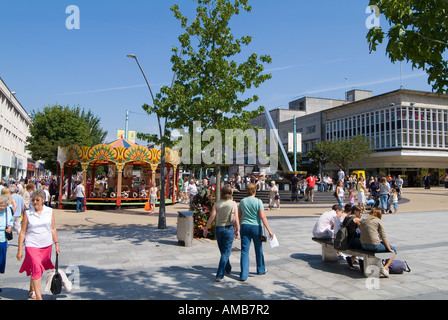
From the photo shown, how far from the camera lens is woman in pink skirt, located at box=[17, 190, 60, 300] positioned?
479cm

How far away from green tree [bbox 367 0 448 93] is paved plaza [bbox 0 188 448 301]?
3346 millimetres

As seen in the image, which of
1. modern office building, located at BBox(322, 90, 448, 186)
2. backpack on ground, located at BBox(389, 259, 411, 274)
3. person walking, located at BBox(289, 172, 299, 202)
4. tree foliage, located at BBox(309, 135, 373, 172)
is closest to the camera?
backpack on ground, located at BBox(389, 259, 411, 274)

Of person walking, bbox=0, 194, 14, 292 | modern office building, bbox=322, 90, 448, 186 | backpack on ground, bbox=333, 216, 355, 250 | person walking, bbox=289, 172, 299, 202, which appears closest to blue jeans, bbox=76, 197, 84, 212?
person walking, bbox=289, 172, 299, 202

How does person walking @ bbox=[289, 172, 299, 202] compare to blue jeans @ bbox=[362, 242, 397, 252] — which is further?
person walking @ bbox=[289, 172, 299, 202]

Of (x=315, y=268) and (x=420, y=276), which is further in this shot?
(x=315, y=268)

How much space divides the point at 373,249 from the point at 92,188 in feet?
70.4

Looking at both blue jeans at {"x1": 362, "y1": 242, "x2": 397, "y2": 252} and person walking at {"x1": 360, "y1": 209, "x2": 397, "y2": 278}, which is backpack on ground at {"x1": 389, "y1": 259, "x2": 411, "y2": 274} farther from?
blue jeans at {"x1": 362, "y1": 242, "x2": 397, "y2": 252}

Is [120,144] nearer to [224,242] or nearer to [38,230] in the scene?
[224,242]

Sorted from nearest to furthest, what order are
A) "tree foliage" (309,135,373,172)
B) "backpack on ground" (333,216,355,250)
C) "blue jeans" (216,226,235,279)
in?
"blue jeans" (216,226,235,279)
"backpack on ground" (333,216,355,250)
"tree foliage" (309,135,373,172)
